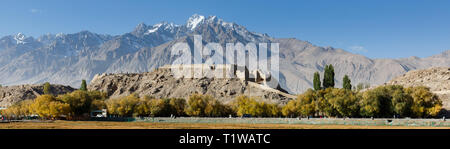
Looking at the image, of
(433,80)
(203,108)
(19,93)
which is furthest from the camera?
(19,93)

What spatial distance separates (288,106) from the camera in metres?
73.1

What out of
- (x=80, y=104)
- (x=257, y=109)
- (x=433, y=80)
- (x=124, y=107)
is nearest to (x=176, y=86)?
(x=124, y=107)

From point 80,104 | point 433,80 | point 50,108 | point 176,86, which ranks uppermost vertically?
point 433,80

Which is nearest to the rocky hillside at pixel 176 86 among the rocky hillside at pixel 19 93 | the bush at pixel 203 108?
the rocky hillside at pixel 19 93

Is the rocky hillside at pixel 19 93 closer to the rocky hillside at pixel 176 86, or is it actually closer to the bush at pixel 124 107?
the rocky hillside at pixel 176 86

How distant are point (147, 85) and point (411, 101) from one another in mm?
91401

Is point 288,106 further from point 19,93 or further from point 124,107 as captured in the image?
point 19,93

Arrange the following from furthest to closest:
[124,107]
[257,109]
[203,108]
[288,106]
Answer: [124,107], [203,108], [288,106], [257,109]

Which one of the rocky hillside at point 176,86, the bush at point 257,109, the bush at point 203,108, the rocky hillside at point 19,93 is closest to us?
the bush at point 257,109

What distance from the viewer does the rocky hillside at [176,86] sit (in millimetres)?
108938

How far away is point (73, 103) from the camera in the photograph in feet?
248

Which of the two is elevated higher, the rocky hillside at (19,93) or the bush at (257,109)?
the rocky hillside at (19,93)

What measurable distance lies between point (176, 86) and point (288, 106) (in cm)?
5866

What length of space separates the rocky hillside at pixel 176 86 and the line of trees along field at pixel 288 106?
925 inches
